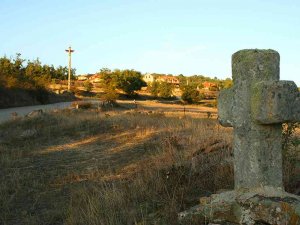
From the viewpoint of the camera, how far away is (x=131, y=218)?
454 centimetres

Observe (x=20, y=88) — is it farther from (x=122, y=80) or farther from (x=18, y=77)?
(x=122, y=80)

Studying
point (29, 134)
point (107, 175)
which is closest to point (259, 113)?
point (107, 175)

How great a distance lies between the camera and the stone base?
10.5 feet

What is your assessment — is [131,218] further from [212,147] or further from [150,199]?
[212,147]

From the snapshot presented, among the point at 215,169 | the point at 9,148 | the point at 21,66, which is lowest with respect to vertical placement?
the point at 9,148

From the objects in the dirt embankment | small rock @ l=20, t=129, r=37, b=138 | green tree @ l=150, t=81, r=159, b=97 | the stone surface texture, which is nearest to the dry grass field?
small rock @ l=20, t=129, r=37, b=138

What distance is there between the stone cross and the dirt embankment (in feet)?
107

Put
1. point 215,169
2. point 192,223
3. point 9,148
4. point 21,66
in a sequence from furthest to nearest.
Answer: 1. point 21,66
2. point 9,148
3. point 215,169
4. point 192,223

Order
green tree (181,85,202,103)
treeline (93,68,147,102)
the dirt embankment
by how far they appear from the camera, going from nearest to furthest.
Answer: the dirt embankment → green tree (181,85,202,103) → treeline (93,68,147,102)

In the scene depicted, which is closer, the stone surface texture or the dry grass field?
the stone surface texture

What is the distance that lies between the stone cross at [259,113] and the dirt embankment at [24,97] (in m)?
32.5

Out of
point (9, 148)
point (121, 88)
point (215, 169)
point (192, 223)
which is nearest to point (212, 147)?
point (215, 169)

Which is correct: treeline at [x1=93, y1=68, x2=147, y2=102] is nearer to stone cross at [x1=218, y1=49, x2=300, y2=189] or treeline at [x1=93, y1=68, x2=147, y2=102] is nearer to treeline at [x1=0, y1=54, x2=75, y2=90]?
treeline at [x1=0, y1=54, x2=75, y2=90]

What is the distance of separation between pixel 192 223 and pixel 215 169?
2.02 meters
